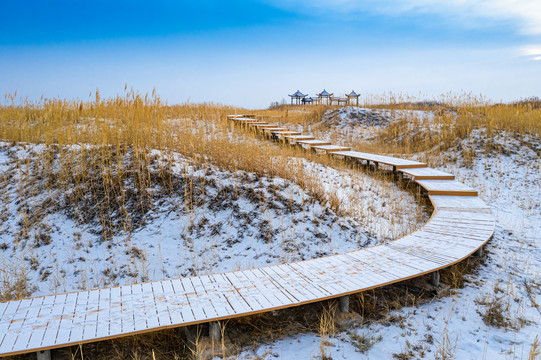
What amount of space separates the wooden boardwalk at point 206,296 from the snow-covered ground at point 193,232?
888 mm

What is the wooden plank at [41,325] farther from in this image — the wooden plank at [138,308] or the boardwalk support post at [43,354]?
the wooden plank at [138,308]

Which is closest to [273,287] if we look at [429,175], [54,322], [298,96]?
[54,322]

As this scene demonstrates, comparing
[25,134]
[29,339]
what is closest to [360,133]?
[25,134]

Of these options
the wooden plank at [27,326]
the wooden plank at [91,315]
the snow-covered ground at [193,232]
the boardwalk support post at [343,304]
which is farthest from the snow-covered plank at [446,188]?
the wooden plank at [27,326]

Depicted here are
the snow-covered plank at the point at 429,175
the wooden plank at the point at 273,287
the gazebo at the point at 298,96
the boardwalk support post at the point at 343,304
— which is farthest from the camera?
the gazebo at the point at 298,96

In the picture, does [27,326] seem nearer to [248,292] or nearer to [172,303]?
[172,303]

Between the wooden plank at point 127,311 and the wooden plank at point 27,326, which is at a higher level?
the wooden plank at point 127,311

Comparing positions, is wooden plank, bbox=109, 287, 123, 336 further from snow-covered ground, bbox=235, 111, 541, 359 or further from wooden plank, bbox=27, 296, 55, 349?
snow-covered ground, bbox=235, 111, 541, 359

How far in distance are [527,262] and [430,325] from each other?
209 cm

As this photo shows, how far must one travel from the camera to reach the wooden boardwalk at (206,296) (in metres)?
2.30

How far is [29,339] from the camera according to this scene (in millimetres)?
2207

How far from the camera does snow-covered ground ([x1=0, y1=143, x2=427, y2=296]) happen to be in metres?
3.97

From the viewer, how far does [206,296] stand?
271 cm

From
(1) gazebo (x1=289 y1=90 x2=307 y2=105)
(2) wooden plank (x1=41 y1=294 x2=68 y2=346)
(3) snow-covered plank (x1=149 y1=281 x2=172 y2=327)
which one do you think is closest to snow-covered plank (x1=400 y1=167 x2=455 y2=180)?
(3) snow-covered plank (x1=149 y1=281 x2=172 y2=327)
